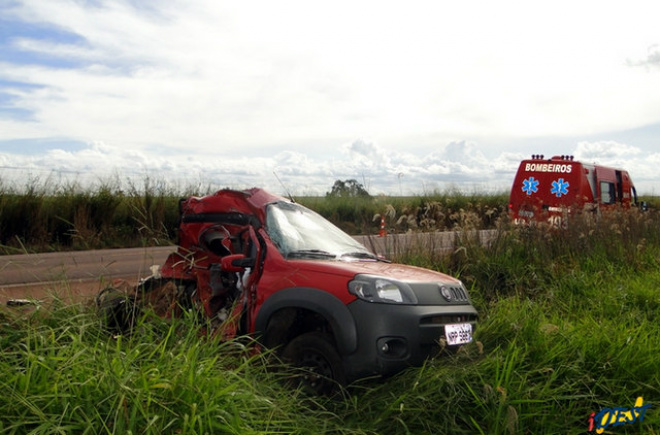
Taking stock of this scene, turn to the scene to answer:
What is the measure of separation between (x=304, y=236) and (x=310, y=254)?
30 centimetres

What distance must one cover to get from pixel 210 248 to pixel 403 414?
275 cm

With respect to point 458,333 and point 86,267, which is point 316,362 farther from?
point 86,267

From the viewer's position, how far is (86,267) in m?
13.5

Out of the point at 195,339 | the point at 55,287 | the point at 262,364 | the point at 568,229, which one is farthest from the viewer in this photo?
the point at 568,229

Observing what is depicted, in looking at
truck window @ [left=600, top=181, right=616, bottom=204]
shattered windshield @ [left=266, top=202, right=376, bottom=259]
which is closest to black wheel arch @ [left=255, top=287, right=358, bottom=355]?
shattered windshield @ [left=266, top=202, right=376, bottom=259]

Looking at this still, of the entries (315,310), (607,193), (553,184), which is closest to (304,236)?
(315,310)

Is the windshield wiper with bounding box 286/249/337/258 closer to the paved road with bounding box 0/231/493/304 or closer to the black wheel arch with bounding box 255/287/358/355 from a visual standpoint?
the black wheel arch with bounding box 255/287/358/355

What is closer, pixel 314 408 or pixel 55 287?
pixel 314 408

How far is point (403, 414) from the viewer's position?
15.6 ft

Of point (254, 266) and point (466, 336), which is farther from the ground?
point (254, 266)

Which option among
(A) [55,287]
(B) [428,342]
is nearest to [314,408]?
(B) [428,342]

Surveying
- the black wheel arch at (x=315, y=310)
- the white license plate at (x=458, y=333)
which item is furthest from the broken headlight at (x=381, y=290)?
the white license plate at (x=458, y=333)

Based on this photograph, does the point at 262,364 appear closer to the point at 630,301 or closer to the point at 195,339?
the point at 195,339

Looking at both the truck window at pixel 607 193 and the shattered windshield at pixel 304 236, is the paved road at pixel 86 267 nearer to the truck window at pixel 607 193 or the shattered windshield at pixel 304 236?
the shattered windshield at pixel 304 236
